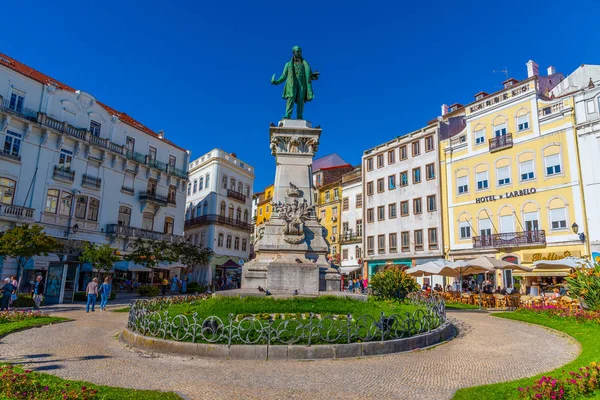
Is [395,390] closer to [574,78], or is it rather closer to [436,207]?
[436,207]

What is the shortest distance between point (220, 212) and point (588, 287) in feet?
134

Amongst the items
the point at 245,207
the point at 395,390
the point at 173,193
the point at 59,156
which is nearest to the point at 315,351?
the point at 395,390

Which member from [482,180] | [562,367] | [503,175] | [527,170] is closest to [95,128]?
[482,180]

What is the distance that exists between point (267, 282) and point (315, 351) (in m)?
5.54

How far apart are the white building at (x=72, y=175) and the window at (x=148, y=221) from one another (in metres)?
0.10

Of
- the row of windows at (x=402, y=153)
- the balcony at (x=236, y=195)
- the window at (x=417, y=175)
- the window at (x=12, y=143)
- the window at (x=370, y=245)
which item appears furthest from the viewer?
the balcony at (x=236, y=195)

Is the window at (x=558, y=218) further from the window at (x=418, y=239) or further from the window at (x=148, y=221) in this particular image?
the window at (x=148, y=221)

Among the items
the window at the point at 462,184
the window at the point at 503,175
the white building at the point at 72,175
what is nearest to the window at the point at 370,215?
the window at the point at 462,184

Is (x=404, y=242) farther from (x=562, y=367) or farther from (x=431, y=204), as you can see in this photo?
(x=562, y=367)

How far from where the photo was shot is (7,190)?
2712cm

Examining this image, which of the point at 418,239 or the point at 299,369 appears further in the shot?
the point at 418,239

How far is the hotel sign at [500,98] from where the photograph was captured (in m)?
33.6

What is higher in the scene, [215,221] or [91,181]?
[91,181]

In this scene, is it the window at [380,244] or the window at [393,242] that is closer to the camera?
the window at [393,242]
